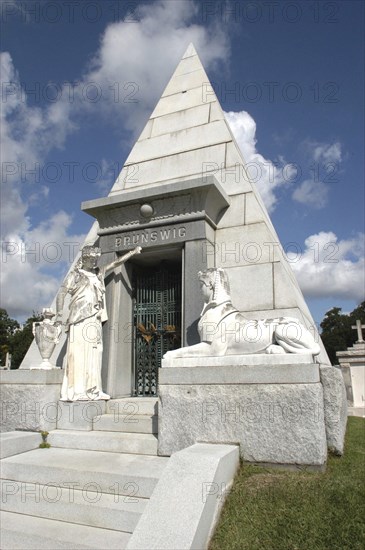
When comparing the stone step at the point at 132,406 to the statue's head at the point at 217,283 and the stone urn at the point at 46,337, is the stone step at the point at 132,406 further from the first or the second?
the statue's head at the point at 217,283

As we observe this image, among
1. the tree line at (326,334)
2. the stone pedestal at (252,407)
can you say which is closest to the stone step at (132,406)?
the stone pedestal at (252,407)

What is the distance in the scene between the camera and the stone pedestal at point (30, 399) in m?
6.29

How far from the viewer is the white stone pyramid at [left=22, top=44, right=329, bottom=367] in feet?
21.8

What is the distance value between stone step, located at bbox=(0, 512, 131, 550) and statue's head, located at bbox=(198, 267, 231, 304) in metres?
3.05

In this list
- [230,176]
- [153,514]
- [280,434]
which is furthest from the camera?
[230,176]

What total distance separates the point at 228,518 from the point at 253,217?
4.82 meters

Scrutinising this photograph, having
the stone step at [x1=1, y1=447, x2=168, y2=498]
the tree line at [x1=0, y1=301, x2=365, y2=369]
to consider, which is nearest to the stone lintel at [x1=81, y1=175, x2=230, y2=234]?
the stone step at [x1=1, y1=447, x2=168, y2=498]

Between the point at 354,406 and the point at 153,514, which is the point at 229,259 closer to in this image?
the point at 153,514

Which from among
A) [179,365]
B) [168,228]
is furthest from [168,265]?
[179,365]

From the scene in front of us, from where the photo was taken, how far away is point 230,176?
7859mm

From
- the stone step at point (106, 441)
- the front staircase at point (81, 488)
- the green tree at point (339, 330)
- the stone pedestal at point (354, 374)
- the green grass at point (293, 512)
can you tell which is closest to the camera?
the green grass at point (293, 512)

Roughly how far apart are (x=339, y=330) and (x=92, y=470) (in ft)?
160

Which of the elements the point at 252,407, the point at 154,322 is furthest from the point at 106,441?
the point at 154,322

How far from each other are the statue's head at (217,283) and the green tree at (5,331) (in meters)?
38.9
